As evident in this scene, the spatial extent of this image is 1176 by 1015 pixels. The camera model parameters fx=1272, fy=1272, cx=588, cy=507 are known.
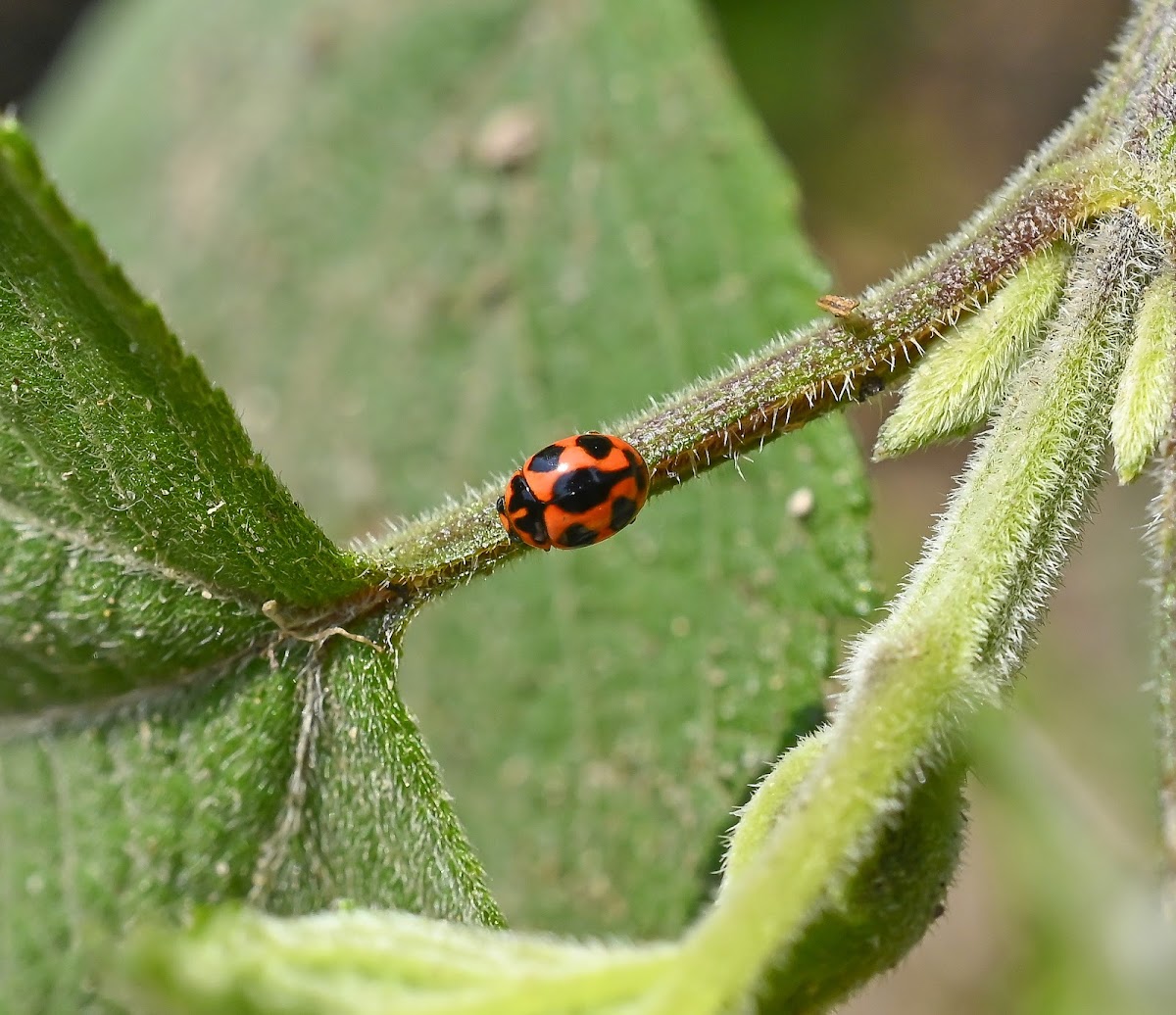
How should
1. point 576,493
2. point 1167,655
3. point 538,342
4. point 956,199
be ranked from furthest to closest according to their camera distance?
point 956,199 < point 538,342 < point 576,493 < point 1167,655

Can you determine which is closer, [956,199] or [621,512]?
[621,512]

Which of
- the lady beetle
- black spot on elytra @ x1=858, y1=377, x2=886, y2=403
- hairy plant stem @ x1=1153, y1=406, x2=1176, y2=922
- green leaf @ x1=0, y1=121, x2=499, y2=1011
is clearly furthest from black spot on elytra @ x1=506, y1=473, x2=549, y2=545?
hairy plant stem @ x1=1153, y1=406, x2=1176, y2=922

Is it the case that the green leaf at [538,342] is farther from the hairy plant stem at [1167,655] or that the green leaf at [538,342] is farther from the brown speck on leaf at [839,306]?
the hairy plant stem at [1167,655]

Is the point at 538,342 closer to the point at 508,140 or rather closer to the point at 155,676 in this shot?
the point at 508,140

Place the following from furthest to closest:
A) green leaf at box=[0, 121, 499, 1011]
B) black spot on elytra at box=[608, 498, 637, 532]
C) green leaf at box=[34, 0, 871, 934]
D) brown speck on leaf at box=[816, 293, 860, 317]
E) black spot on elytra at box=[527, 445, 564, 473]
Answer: green leaf at box=[34, 0, 871, 934] < black spot on elytra at box=[527, 445, 564, 473] < black spot on elytra at box=[608, 498, 637, 532] < brown speck on leaf at box=[816, 293, 860, 317] < green leaf at box=[0, 121, 499, 1011]

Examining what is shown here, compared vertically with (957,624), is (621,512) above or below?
below

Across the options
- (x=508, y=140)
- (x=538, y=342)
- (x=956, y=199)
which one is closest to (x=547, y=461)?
(x=538, y=342)

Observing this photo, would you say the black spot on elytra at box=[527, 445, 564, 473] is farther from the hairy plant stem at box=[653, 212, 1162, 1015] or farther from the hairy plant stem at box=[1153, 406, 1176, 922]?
the hairy plant stem at box=[1153, 406, 1176, 922]
